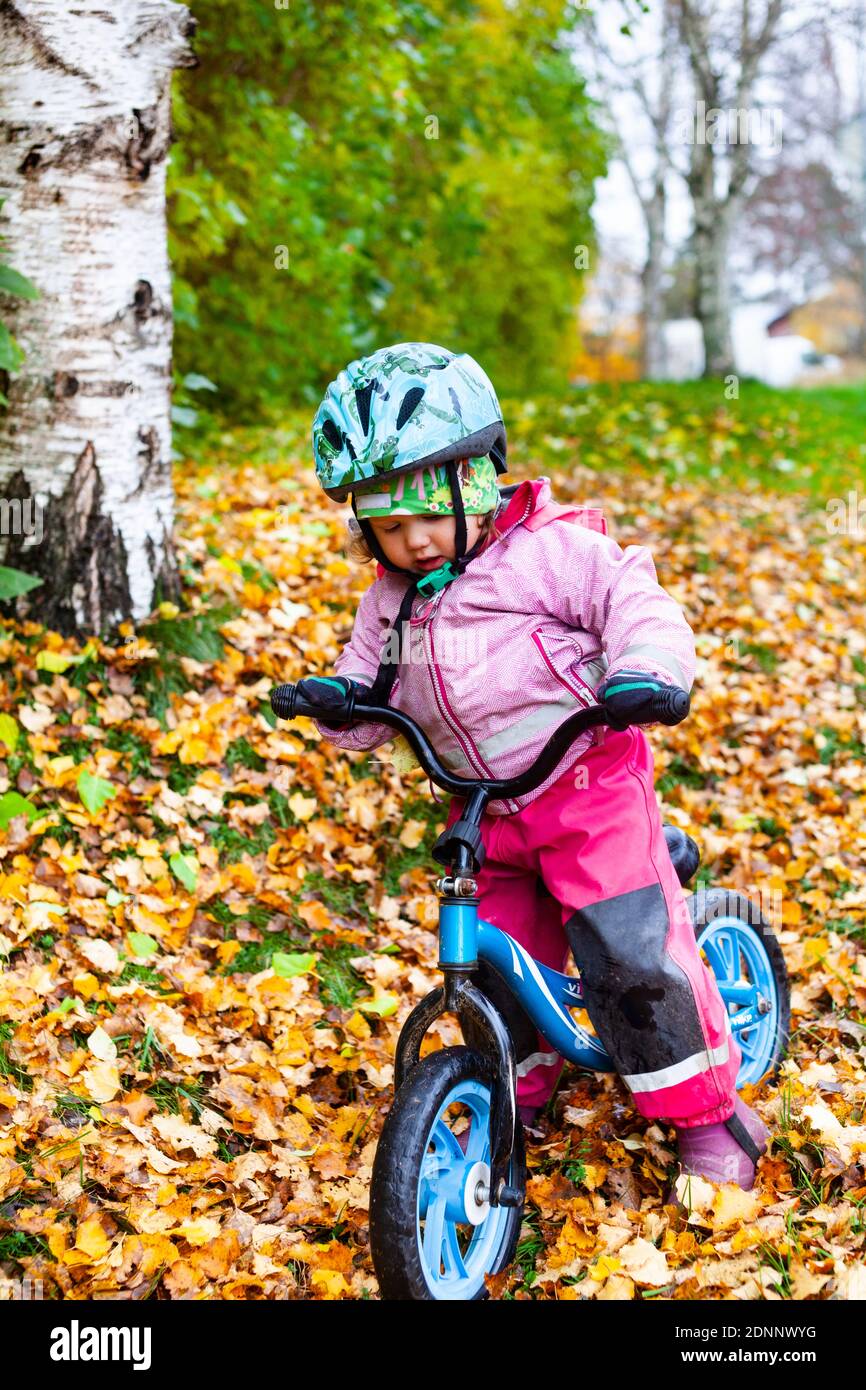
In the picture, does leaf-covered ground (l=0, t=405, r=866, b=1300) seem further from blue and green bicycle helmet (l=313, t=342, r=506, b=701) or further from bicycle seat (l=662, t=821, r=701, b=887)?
blue and green bicycle helmet (l=313, t=342, r=506, b=701)

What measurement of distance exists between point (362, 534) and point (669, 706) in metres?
0.81

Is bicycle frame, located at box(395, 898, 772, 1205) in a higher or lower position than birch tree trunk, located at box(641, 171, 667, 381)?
lower

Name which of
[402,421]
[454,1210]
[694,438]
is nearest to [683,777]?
[454,1210]

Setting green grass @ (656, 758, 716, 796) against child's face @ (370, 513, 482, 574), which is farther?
green grass @ (656, 758, 716, 796)

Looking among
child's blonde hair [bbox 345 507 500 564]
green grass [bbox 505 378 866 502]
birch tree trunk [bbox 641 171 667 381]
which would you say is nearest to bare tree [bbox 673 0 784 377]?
green grass [bbox 505 378 866 502]

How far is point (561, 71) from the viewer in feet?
34.6

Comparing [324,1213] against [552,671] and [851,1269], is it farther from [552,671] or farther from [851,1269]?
[552,671]

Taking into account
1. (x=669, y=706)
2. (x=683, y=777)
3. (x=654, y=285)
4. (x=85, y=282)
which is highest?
(x=654, y=285)

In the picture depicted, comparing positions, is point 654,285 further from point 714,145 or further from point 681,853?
point 681,853

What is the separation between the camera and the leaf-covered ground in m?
2.53

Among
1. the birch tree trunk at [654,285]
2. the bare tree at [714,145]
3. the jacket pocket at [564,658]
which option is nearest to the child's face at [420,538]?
the jacket pocket at [564,658]

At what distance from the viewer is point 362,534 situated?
2541mm

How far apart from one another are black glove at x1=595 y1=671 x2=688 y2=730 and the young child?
0.19 meters

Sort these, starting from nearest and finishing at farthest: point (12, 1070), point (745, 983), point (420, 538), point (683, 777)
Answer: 1. point (420, 538)
2. point (12, 1070)
3. point (745, 983)
4. point (683, 777)
